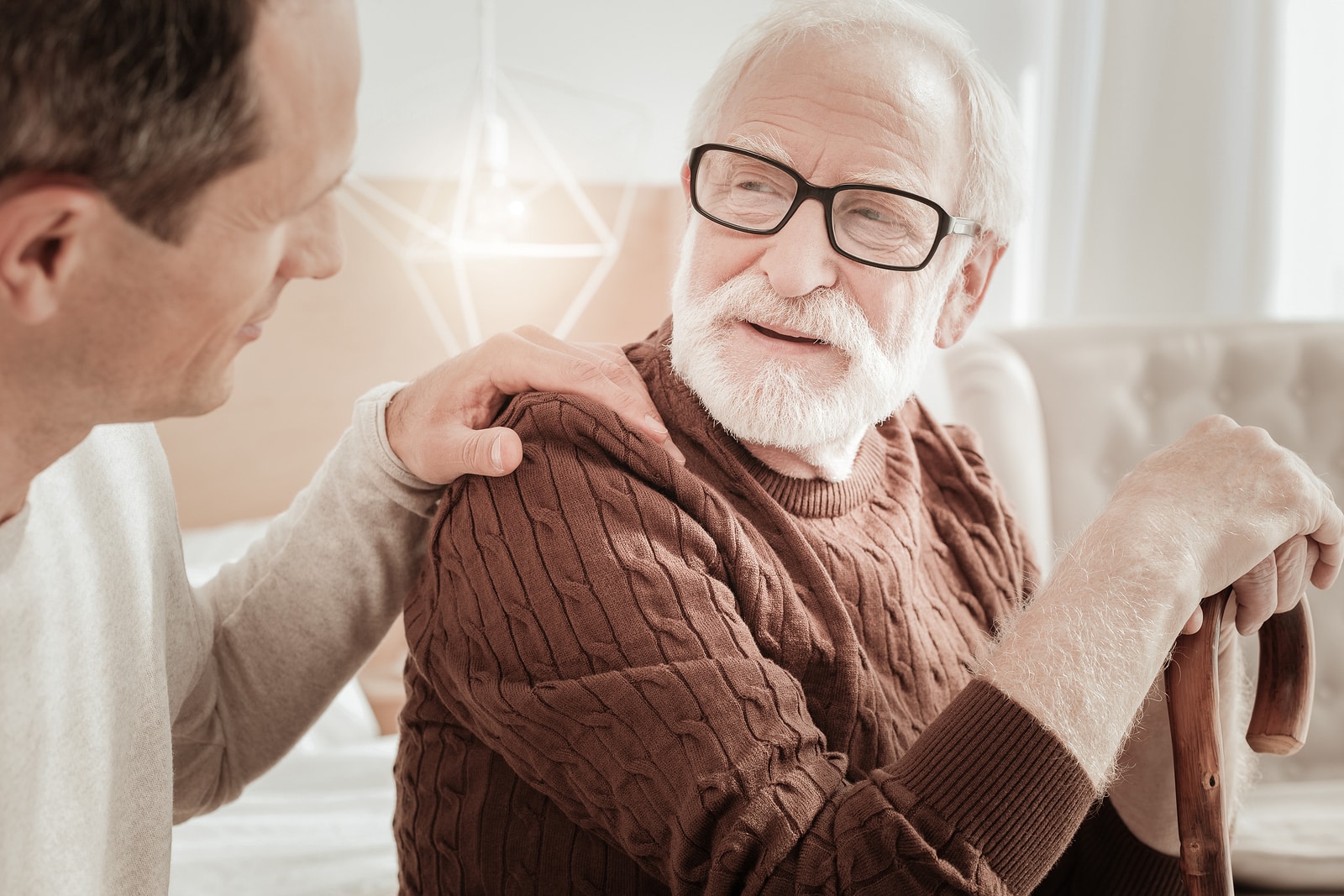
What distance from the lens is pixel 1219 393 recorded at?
2.07m

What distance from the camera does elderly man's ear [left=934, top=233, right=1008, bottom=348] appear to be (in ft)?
4.59

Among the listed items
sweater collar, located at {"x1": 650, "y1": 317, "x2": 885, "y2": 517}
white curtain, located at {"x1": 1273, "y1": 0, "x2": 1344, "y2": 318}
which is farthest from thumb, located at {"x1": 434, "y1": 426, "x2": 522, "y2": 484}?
white curtain, located at {"x1": 1273, "y1": 0, "x2": 1344, "y2": 318}

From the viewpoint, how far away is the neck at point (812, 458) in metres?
1.23

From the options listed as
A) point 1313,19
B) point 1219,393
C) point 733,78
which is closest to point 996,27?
point 1313,19

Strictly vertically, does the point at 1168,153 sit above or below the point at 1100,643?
above

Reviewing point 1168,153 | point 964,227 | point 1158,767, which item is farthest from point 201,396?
point 1168,153

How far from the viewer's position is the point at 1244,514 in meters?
1.05

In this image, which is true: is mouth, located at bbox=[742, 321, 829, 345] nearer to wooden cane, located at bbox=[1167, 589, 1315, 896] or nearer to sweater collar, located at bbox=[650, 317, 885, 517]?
sweater collar, located at bbox=[650, 317, 885, 517]

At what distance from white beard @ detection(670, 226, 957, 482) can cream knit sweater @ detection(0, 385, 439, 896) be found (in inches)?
12.8

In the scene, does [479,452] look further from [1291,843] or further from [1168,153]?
[1168,153]

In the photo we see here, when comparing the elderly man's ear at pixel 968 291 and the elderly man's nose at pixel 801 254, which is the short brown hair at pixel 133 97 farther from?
the elderly man's ear at pixel 968 291

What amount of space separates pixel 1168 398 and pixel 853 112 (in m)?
1.18

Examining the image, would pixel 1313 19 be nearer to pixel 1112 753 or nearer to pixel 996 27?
pixel 996 27

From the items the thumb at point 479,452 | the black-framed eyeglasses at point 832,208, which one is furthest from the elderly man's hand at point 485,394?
the black-framed eyeglasses at point 832,208
